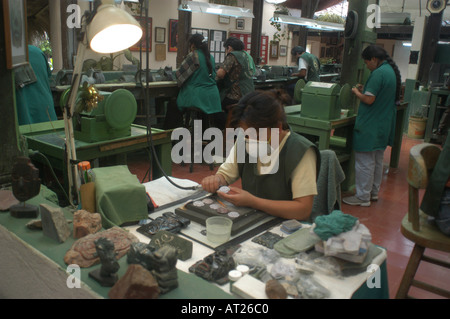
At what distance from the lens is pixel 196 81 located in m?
4.45

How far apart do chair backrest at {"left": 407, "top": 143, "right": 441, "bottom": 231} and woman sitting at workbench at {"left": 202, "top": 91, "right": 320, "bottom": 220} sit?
0.39m

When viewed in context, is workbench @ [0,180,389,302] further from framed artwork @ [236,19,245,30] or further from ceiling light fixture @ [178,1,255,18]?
framed artwork @ [236,19,245,30]

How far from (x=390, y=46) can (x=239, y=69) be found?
9230mm

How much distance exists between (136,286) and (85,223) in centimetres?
46

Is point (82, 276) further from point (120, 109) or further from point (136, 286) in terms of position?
point (120, 109)

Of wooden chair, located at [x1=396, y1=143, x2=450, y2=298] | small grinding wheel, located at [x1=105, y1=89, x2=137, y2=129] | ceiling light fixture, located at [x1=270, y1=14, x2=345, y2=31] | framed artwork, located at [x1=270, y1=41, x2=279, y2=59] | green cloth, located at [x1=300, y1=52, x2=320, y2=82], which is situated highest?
ceiling light fixture, located at [x1=270, y1=14, x2=345, y2=31]

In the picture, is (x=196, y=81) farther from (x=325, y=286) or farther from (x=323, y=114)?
(x=325, y=286)

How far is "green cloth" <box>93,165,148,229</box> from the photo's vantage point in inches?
58.1

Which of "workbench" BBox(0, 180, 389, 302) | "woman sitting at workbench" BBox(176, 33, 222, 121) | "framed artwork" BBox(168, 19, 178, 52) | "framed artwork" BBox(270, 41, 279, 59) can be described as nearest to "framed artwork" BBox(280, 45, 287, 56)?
"framed artwork" BBox(270, 41, 279, 59)

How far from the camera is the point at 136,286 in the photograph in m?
1.00

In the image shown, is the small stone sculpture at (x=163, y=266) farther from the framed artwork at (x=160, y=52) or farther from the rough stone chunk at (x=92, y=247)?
the framed artwork at (x=160, y=52)

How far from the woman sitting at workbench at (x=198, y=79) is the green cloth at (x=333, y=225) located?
3.31 m
